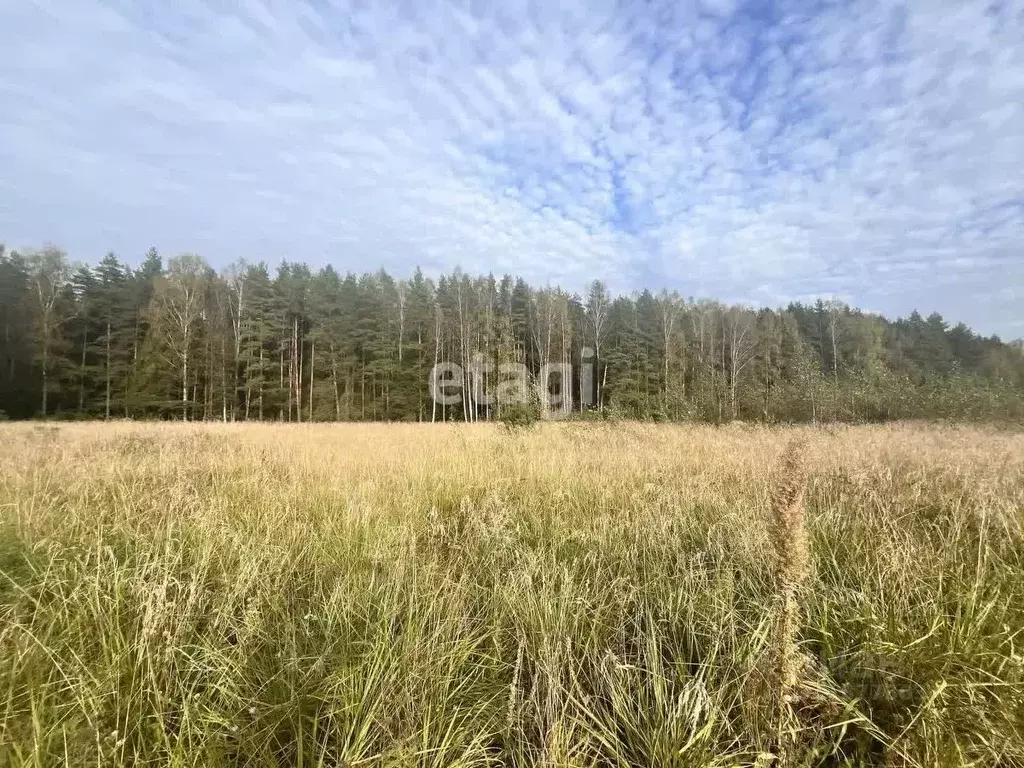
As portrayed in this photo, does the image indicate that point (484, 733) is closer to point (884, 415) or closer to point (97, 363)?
point (884, 415)

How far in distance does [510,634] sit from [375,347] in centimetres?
3331

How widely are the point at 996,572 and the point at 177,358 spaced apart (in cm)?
3400

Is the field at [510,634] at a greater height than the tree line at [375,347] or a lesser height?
lesser

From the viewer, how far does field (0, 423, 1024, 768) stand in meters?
1.43

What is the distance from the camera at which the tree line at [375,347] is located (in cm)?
2445

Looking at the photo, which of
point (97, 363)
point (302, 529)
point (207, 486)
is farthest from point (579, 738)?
point (97, 363)

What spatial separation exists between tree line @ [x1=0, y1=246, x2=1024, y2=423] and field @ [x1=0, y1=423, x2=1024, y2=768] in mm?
15408

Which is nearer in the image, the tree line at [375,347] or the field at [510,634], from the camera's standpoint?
the field at [510,634]

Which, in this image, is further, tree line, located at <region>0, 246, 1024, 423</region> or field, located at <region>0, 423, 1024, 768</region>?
tree line, located at <region>0, 246, 1024, 423</region>

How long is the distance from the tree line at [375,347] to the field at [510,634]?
15.4m

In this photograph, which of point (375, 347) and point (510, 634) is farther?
point (375, 347)

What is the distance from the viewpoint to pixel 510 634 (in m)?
2.11

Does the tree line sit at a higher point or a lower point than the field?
higher

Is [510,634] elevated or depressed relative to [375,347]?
depressed
